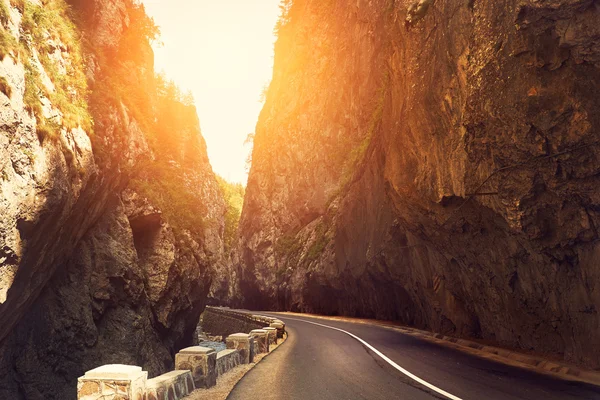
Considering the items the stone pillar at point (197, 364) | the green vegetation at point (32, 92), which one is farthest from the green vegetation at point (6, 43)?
the stone pillar at point (197, 364)

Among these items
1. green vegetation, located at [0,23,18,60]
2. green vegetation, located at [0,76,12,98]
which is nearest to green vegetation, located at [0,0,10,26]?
green vegetation, located at [0,23,18,60]

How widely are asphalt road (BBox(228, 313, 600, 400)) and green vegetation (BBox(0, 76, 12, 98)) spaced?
9.75 m

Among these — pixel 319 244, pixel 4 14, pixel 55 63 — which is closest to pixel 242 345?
pixel 4 14

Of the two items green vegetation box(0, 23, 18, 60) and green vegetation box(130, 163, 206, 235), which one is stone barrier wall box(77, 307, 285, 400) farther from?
green vegetation box(130, 163, 206, 235)

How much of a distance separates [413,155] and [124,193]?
666 inches

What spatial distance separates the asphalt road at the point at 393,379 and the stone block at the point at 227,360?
1.78ft

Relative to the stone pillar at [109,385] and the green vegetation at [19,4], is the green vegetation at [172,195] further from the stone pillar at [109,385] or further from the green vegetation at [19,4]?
the stone pillar at [109,385]

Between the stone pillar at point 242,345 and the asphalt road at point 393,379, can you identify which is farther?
the stone pillar at point 242,345

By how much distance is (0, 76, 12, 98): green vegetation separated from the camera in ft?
33.9

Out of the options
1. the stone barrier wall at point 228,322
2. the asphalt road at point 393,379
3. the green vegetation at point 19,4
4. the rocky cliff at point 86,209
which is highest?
the green vegetation at point 19,4

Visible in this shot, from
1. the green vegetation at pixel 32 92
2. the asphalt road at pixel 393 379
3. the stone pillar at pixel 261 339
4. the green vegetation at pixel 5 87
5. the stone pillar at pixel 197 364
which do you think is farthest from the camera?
the stone pillar at pixel 261 339

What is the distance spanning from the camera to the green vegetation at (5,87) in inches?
407

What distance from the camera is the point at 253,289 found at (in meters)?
61.3

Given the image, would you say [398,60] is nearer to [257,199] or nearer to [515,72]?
[515,72]
